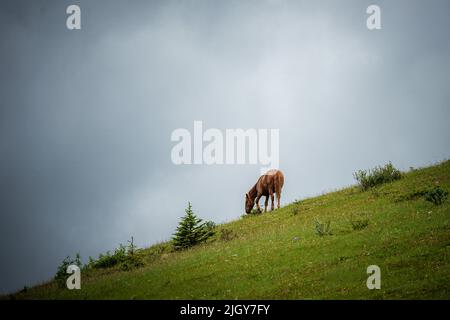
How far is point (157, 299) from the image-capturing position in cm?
1478

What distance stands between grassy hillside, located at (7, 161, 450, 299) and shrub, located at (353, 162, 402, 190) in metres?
3.70

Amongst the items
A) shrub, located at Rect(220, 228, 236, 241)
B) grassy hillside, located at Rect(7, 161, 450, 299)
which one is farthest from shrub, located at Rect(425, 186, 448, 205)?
shrub, located at Rect(220, 228, 236, 241)

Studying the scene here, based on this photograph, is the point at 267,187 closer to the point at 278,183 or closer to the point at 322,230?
the point at 278,183

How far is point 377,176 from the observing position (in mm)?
29562

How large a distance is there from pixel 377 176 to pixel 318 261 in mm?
15672

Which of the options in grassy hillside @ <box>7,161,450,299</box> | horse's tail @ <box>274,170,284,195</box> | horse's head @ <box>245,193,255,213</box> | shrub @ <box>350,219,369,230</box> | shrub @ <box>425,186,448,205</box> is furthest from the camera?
horse's head @ <box>245,193,255,213</box>

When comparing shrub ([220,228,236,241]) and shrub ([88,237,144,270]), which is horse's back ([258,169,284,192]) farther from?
shrub ([88,237,144,270])

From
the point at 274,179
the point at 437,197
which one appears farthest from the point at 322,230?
the point at 274,179

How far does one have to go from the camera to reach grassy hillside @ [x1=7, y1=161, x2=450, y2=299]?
13109mm

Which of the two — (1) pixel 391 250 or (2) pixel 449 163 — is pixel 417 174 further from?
(1) pixel 391 250

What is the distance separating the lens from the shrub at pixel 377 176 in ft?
96.5

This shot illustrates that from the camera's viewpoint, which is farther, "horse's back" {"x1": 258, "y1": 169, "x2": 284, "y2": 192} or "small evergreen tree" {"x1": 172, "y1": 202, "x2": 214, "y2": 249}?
"horse's back" {"x1": 258, "y1": 169, "x2": 284, "y2": 192}
